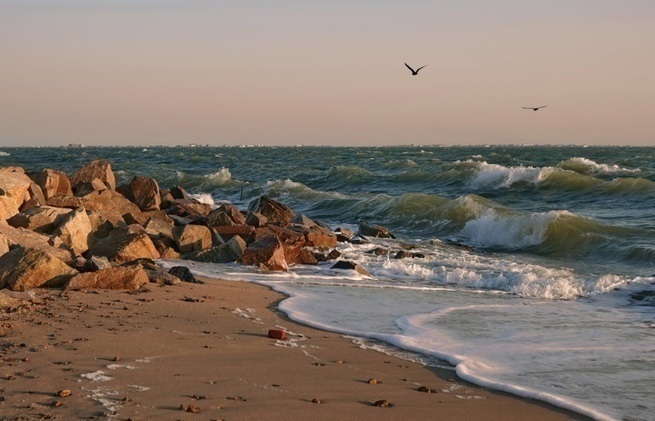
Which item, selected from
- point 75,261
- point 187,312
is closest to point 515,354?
point 187,312

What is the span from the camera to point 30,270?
851cm

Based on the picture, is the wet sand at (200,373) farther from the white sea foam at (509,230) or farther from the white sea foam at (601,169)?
the white sea foam at (601,169)

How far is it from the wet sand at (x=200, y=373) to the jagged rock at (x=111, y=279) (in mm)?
518

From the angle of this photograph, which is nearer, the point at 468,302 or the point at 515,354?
the point at 515,354

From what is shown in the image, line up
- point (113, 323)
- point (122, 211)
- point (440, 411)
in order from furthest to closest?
point (122, 211), point (113, 323), point (440, 411)

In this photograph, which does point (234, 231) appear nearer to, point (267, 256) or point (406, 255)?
point (267, 256)

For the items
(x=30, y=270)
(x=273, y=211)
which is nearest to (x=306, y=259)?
(x=273, y=211)

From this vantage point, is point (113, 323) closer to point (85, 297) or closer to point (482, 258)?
point (85, 297)

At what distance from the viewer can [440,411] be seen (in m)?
5.23

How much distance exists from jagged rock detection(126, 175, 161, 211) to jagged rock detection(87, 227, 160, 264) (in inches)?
189

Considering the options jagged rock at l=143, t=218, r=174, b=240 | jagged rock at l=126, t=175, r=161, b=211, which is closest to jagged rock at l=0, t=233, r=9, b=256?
jagged rock at l=143, t=218, r=174, b=240

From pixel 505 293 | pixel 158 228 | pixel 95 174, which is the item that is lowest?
pixel 505 293

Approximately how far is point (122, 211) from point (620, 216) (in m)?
14.1

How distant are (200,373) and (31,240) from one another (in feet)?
18.9
